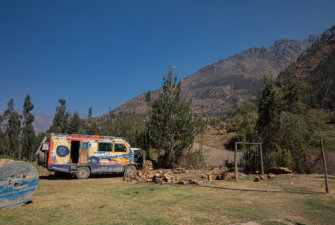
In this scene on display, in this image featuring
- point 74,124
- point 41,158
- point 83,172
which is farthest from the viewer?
point 74,124

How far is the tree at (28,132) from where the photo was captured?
202 ft

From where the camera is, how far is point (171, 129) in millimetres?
17562

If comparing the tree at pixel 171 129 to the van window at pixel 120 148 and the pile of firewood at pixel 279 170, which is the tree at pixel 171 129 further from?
the pile of firewood at pixel 279 170

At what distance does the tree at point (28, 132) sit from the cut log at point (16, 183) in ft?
213

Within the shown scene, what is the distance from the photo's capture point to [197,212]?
575 cm

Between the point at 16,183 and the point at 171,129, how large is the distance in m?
12.3

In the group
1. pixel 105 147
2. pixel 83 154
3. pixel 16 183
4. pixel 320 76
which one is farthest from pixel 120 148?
pixel 320 76

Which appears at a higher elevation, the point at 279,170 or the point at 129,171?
the point at 279,170

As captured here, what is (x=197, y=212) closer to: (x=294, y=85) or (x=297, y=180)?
(x=297, y=180)

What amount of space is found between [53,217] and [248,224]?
4.61m

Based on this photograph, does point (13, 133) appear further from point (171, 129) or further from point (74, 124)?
point (171, 129)

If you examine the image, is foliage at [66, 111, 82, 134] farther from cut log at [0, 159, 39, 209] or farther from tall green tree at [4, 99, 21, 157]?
cut log at [0, 159, 39, 209]

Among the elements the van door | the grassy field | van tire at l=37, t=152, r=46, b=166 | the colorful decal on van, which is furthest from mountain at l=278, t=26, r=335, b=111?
van tire at l=37, t=152, r=46, b=166

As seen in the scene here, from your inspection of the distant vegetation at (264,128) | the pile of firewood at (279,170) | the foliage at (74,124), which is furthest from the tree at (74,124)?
the pile of firewood at (279,170)
